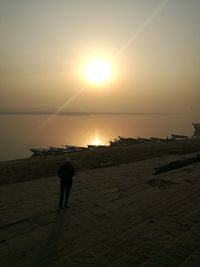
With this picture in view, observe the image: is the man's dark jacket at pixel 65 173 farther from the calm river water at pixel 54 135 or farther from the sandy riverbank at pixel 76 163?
the calm river water at pixel 54 135

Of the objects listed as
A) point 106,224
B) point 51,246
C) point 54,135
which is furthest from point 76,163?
point 54,135

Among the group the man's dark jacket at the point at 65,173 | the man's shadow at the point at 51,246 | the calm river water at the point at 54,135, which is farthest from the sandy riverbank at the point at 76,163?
the calm river water at the point at 54,135

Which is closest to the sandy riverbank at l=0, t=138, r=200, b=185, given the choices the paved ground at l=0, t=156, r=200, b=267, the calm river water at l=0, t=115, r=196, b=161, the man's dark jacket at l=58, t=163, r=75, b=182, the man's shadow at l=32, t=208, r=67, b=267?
the paved ground at l=0, t=156, r=200, b=267

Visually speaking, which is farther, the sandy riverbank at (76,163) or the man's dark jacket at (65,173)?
the sandy riverbank at (76,163)

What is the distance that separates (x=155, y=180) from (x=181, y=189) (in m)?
2.06

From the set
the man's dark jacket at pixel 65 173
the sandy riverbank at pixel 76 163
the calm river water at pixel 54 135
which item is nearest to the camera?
the man's dark jacket at pixel 65 173

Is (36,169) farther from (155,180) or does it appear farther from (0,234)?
(0,234)

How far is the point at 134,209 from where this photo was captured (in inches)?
392

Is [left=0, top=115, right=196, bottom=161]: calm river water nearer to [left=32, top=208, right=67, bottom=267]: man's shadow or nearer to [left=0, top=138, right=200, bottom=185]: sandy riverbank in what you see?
[left=0, top=138, right=200, bottom=185]: sandy riverbank

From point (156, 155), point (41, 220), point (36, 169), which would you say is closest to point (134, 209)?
point (41, 220)

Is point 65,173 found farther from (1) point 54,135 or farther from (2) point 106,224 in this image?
(1) point 54,135

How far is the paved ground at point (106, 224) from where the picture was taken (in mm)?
6605

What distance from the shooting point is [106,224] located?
8734 mm

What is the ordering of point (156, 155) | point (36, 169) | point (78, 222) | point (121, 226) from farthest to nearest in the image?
point (156, 155), point (36, 169), point (78, 222), point (121, 226)
